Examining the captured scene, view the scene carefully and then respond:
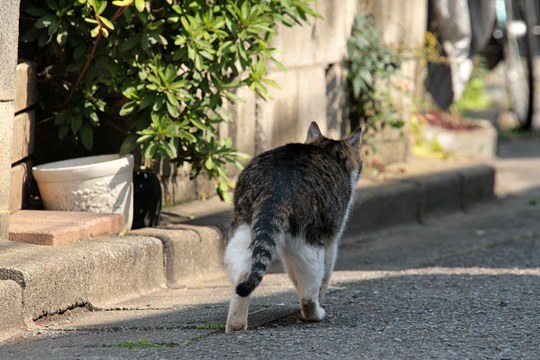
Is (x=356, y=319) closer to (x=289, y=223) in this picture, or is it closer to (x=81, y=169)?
(x=289, y=223)

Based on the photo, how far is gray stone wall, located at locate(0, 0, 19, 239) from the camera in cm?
482

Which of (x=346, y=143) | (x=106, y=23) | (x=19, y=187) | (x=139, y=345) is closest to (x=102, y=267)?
(x=19, y=187)

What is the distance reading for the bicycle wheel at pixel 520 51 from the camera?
11578 millimetres

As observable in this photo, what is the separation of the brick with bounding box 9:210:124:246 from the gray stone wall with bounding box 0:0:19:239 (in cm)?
13

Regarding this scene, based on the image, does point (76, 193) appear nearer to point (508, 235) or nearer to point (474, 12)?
point (508, 235)

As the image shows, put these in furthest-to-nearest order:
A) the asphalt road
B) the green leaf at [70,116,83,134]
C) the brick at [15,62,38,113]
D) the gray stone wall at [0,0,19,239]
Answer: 1. the green leaf at [70,116,83,134]
2. the brick at [15,62,38,113]
3. the gray stone wall at [0,0,19,239]
4. the asphalt road

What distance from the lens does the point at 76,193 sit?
5480mm

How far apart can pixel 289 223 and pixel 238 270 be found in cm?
30

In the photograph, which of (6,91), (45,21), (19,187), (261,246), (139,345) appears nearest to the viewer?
(139,345)

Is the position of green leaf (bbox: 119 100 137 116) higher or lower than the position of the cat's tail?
higher

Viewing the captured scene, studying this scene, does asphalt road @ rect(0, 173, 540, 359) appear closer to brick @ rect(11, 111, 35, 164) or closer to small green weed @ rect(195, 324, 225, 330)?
small green weed @ rect(195, 324, 225, 330)

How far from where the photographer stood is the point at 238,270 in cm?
423

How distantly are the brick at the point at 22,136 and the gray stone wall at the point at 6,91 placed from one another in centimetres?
31

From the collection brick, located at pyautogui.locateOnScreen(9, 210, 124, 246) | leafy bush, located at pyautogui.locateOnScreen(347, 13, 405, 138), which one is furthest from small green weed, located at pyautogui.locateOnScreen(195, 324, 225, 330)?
leafy bush, located at pyautogui.locateOnScreen(347, 13, 405, 138)
